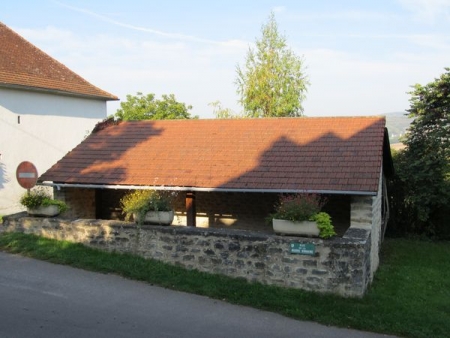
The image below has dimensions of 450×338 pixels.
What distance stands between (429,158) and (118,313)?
1180 centimetres

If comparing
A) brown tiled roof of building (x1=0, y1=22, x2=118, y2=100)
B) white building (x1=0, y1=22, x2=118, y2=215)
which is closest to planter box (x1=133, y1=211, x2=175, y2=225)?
white building (x1=0, y1=22, x2=118, y2=215)

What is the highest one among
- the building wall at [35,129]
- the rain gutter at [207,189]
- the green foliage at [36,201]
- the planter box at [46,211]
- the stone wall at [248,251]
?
the building wall at [35,129]

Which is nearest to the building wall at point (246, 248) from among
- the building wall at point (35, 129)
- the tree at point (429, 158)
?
the tree at point (429, 158)

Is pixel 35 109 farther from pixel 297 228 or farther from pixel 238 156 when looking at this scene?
pixel 297 228

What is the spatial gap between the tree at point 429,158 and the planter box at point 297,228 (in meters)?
8.20

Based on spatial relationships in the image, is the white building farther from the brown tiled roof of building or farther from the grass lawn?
the grass lawn

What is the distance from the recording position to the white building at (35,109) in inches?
665

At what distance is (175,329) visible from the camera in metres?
5.93

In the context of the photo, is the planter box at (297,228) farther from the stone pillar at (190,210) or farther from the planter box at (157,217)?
the stone pillar at (190,210)

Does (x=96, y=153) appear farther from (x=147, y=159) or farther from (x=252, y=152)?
(x=252, y=152)

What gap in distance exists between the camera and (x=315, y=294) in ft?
24.9

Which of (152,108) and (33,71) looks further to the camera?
(152,108)

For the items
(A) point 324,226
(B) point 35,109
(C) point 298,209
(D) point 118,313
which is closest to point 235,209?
(C) point 298,209

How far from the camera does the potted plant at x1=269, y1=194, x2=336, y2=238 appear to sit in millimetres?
7895
